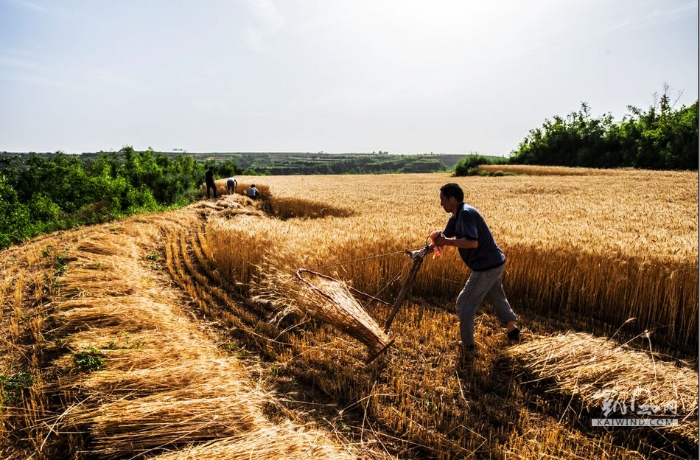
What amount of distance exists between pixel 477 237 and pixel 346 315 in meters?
1.60

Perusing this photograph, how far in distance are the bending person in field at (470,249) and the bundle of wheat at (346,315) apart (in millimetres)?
940

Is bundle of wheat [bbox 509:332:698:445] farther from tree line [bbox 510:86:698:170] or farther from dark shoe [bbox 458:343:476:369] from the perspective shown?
tree line [bbox 510:86:698:170]

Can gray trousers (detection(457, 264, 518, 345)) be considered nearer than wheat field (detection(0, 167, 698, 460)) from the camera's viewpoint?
No

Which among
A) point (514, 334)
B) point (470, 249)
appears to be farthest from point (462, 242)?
point (514, 334)

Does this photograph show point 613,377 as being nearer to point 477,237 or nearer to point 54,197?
point 477,237

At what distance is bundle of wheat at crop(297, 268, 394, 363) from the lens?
3.83 metres

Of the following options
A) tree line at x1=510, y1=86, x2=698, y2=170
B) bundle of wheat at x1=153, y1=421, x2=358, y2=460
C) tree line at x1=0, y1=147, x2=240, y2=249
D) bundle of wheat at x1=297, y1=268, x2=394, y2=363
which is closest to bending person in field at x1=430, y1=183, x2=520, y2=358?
bundle of wheat at x1=297, y1=268, x2=394, y2=363

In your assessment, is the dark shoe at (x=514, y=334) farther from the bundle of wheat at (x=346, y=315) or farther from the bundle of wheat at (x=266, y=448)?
the bundle of wheat at (x=266, y=448)

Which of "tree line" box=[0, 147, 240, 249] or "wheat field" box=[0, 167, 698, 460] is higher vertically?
"tree line" box=[0, 147, 240, 249]

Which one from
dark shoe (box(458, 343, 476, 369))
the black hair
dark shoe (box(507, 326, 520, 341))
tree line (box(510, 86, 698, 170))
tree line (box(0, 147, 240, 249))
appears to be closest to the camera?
the black hair

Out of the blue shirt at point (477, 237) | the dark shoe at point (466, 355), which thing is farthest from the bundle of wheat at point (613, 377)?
the blue shirt at point (477, 237)

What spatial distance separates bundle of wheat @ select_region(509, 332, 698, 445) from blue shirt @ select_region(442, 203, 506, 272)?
0.97 meters

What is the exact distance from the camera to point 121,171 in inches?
852

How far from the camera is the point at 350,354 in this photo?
4.27 meters
